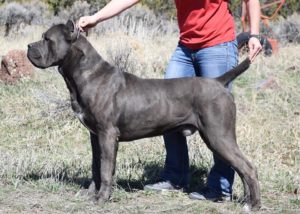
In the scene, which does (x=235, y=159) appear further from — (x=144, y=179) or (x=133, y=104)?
(x=144, y=179)

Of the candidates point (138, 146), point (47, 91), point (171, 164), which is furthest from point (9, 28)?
point (171, 164)

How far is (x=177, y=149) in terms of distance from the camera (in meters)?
5.61

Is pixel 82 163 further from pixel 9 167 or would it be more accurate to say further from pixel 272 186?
pixel 272 186

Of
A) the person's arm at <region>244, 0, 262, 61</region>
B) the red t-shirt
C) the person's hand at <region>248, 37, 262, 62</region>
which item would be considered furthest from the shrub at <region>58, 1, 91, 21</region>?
the person's hand at <region>248, 37, 262, 62</region>

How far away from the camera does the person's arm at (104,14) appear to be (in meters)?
5.06

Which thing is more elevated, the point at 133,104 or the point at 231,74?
the point at 231,74

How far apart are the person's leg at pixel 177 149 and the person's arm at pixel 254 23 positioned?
0.61 m

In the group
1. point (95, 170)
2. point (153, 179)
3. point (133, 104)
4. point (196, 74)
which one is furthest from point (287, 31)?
point (133, 104)

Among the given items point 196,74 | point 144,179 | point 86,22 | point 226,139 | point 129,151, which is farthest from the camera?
point 129,151

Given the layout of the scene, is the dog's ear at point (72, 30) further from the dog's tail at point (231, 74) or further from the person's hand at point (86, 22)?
the dog's tail at point (231, 74)

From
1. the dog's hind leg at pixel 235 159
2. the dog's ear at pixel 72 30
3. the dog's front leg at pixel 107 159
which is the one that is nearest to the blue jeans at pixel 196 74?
the dog's hind leg at pixel 235 159

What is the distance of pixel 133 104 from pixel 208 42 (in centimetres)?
90

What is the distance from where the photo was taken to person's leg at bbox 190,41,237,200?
5188mm

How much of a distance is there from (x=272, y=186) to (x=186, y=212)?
3.83 feet
